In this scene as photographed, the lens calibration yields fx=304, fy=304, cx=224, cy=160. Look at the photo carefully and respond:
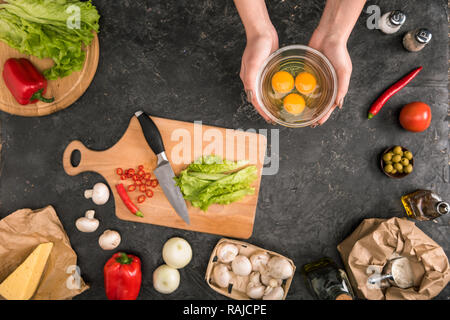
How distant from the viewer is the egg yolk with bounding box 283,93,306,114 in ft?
4.71

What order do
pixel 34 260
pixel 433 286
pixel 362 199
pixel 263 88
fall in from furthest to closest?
pixel 362 199 < pixel 34 260 < pixel 433 286 < pixel 263 88

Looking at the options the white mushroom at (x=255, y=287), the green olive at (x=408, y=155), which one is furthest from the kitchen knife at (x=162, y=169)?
the green olive at (x=408, y=155)

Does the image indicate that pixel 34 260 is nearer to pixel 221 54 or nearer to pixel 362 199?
pixel 221 54

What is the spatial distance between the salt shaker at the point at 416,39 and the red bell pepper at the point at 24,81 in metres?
2.12


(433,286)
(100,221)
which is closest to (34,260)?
(100,221)

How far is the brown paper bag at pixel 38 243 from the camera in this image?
179cm

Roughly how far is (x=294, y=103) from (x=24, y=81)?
1471 millimetres

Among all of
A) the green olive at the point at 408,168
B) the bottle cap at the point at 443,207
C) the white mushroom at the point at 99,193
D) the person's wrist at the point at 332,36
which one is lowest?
the bottle cap at the point at 443,207

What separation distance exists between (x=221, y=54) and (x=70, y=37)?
2.75 ft

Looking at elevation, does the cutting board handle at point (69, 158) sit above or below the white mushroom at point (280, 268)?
above

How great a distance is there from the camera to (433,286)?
1599 millimetres

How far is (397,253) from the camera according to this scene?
1.69 m

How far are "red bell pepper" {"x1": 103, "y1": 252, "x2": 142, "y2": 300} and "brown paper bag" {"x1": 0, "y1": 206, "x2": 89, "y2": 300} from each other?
7.2 inches

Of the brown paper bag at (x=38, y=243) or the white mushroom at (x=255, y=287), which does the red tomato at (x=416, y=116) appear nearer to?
the white mushroom at (x=255, y=287)
